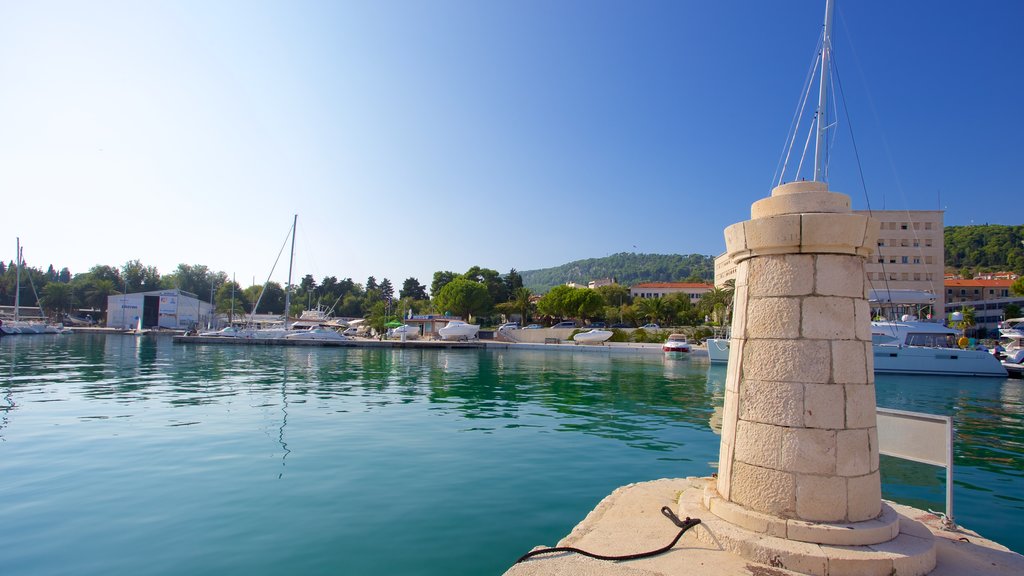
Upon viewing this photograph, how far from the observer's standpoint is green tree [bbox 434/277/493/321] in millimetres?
89375

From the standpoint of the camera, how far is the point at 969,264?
135 meters

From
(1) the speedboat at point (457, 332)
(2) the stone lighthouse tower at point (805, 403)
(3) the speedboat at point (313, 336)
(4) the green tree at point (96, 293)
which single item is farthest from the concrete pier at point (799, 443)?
(4) the green tree at point (96, 293)

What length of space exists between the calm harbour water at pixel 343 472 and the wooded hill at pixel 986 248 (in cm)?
13705

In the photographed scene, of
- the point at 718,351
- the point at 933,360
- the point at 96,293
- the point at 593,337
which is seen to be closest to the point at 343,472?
the point at 718,351

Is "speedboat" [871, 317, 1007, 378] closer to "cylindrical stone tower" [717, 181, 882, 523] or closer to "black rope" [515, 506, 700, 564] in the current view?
"cylindrical stone tower" [717, 181, 882, 523]

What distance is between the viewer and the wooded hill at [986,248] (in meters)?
123

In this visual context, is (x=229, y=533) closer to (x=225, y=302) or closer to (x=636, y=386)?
(x=636, y=386)

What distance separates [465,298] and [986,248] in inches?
5210

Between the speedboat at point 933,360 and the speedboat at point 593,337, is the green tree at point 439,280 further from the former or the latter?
the speedboat at point 933,360

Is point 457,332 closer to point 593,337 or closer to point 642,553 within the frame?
point 593,337

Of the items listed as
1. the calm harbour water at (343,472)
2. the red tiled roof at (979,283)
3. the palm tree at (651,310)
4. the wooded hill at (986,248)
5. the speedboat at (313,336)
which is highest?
the wooded hill at (986,248)

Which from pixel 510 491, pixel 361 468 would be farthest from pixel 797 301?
pixel 361 468

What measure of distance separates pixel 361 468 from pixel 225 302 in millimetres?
114813

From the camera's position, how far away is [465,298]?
89.3m
